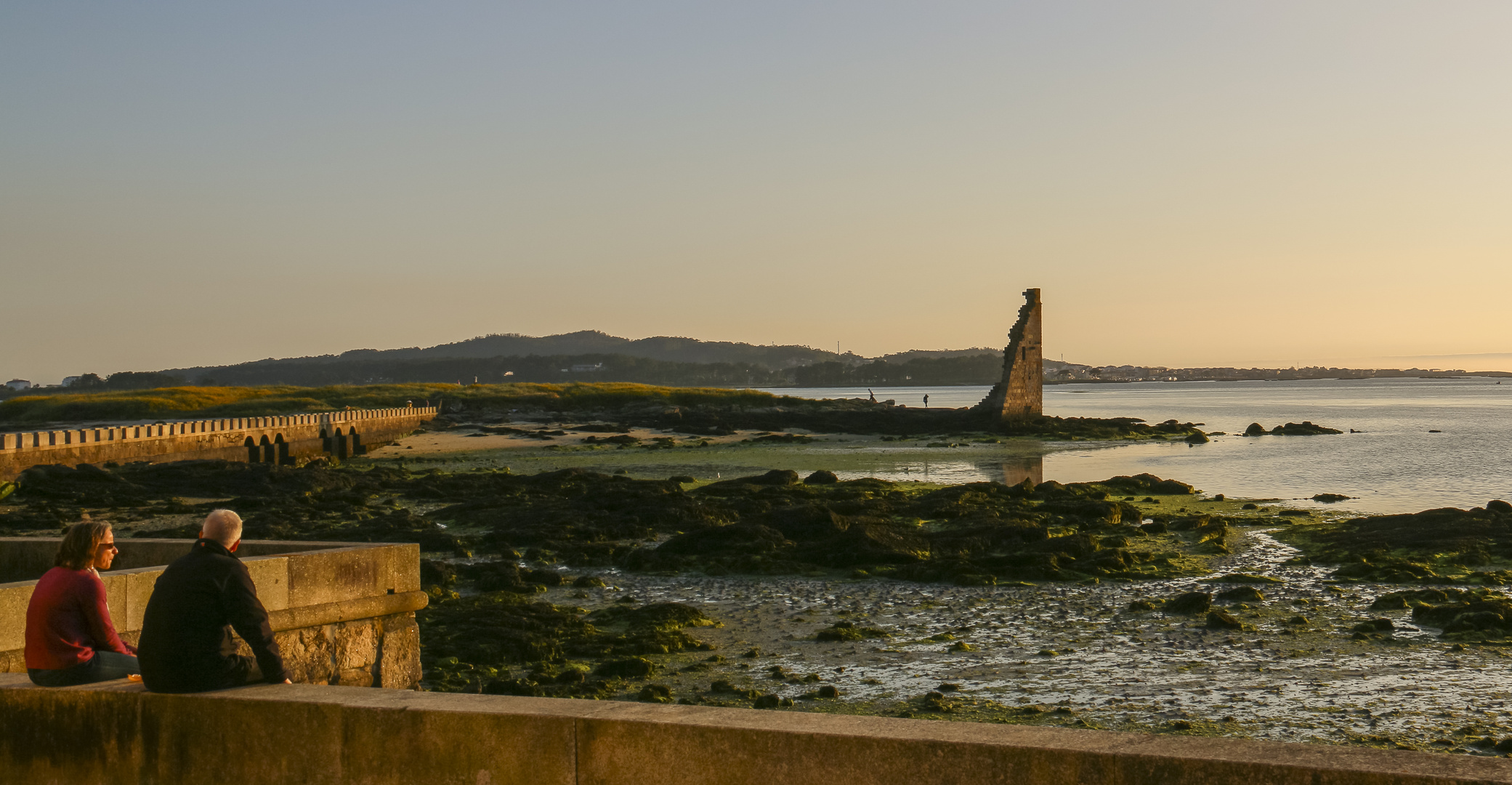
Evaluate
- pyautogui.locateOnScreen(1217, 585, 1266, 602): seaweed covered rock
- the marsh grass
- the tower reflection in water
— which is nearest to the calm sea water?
the tower reflection in water

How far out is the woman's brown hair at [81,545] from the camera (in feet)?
18.2

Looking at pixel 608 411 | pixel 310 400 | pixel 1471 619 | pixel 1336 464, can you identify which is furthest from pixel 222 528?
pixel 310 400

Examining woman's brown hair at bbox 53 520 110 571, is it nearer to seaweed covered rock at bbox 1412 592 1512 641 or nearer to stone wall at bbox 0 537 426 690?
stone wall at bbox 0 537 426 690

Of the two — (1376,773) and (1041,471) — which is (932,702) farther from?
(1041,471)

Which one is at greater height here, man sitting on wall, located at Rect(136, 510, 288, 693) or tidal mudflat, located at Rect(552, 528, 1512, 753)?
man sitting on wall, located at Rect(136, 510, 288, 693)

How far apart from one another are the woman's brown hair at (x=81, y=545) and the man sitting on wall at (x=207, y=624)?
0.54m

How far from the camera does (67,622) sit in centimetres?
550

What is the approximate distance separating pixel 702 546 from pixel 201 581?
1237cm

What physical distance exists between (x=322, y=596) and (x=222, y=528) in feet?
8.74

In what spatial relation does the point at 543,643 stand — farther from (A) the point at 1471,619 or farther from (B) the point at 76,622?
(A) the point at 1471,619

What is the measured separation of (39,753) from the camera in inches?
204

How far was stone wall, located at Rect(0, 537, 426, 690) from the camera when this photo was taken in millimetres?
7375

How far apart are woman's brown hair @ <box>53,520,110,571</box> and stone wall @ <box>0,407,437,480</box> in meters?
25.5

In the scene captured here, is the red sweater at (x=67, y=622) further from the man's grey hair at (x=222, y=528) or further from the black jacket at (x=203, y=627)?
the man's grey hair at (x=222, y=528)
